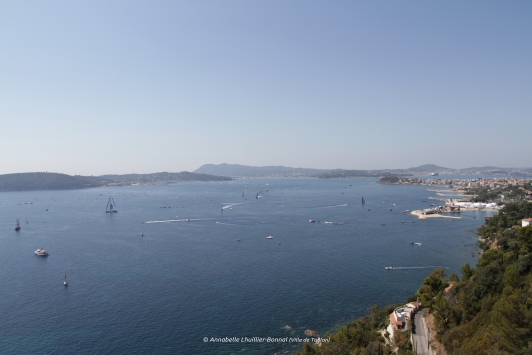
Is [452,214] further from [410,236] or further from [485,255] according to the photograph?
[485,255]

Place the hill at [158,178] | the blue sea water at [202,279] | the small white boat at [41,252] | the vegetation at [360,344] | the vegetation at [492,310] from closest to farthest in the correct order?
the vegetation at [492,310] < the vegetation at [360,344] < the blue sea water at [202,279] < the small white boat at [41,252] < the hill at [158,178]

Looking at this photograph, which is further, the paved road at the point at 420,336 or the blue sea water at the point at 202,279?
the blue sea water at the point at 202,279

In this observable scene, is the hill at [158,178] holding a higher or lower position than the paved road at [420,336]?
higher

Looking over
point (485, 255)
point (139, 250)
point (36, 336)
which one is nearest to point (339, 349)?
point (485, 255)

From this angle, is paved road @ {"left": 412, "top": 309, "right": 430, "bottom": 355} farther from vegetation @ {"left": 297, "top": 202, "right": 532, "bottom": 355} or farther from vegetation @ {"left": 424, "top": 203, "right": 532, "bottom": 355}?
vegetation @ {"left": 424, "top": 203, "right": 532, "bottom": 355}

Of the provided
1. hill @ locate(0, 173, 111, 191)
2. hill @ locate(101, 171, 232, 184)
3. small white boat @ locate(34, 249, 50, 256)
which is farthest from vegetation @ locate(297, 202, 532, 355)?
hill @ locate(101, 171, 232, 184)

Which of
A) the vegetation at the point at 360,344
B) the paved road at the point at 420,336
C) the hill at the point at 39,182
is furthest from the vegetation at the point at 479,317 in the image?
the hill at the point at 39,182

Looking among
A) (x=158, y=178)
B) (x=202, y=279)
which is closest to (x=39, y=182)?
(x=158, y=178)

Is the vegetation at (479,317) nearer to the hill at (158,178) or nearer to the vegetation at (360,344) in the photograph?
the vegetation at (360,344)
